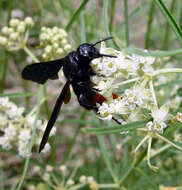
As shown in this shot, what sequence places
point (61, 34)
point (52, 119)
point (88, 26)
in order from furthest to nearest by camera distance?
1. point (88, 26)
2. point (61, 34)
3. point (52, 119)

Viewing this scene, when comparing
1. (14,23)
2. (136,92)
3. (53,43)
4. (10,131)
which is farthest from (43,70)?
(136,92)

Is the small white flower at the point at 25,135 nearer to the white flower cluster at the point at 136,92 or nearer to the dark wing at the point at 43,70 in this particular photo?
the dark wing at the point at 43,70

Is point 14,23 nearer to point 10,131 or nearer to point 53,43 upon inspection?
point 53,43

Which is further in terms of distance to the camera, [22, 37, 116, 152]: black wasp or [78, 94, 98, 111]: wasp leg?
[78, 94, 98, 111]: wasp leg

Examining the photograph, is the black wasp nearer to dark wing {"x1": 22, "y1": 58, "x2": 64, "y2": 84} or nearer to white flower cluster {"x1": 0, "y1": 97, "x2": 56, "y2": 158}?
dark wing {"x1": 22, "y1": 58, "x2": 64, "y2": 84}

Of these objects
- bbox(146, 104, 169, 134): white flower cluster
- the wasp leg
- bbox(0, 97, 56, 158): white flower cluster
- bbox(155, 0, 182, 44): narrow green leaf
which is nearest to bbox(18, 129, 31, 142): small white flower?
bbox(0, 97, 56, 158): white flower cluster

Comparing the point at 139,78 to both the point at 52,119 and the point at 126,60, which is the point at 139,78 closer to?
the point at 126,60

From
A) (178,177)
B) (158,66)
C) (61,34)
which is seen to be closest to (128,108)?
(61,34)
